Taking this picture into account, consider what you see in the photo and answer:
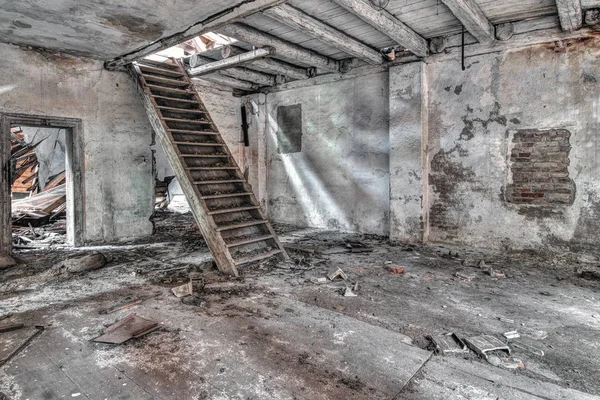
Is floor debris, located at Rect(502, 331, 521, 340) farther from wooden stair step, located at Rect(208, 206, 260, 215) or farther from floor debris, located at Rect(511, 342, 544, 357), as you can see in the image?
wooden stair step, located at Rect(208, 206, 260, 215)

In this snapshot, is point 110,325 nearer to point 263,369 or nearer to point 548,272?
point 263,369

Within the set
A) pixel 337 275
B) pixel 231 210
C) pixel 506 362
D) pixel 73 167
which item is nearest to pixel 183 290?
pixel 231 210

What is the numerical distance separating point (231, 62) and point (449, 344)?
507cm

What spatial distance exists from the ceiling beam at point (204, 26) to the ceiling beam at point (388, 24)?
849 mm

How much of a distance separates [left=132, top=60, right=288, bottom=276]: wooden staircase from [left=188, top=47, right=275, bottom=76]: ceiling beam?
28cm

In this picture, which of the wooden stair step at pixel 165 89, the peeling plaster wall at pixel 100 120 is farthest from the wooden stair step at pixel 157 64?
the wooden stair step at pixel 165 89

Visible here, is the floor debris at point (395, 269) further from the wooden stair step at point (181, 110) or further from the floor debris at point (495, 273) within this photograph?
the wooden stair step at point (181, 110)

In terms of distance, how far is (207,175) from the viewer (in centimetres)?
532

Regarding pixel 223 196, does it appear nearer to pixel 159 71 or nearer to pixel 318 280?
Result: pixel 318 280

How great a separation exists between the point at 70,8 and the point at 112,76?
233 centimetres

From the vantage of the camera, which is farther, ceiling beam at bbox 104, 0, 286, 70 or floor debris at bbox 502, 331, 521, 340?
ceiling beam at bbox 104, 0, 286, 70

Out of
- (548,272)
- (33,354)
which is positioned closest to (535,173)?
(548,272)

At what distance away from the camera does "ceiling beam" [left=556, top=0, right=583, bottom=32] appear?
3834 millimetres

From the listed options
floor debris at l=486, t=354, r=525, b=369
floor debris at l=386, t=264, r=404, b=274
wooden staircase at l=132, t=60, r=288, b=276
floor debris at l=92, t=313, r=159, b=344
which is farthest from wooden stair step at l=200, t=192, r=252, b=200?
floor debris at l=486, t=354, r=525, b=369
